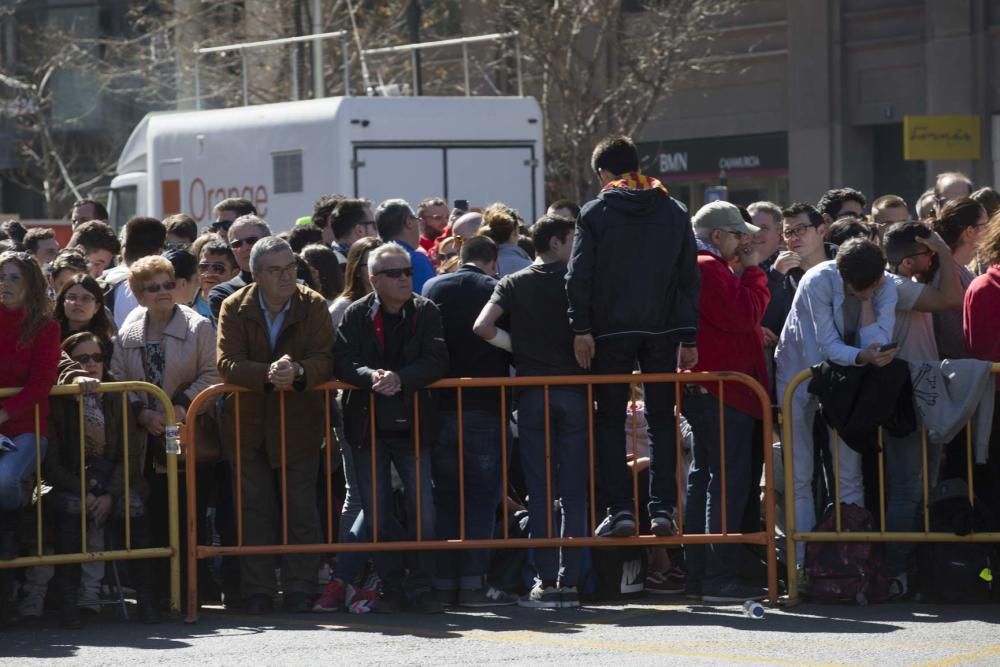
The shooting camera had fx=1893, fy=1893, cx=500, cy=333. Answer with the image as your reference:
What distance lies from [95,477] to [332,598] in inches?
50.8

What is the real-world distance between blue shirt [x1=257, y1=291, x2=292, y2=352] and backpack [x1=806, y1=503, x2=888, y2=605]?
2.79 m

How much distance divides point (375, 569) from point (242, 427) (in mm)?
960

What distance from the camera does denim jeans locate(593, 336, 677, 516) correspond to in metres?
9.24

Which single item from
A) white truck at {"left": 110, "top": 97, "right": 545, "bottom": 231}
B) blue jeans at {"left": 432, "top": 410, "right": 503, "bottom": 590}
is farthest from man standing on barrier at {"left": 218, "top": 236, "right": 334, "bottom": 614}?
white truck at {"left": 110, "top": 97, "right": 545, "bottom": 231}

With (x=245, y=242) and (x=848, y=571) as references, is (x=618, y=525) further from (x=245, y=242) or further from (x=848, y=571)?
(x=245, y=242)

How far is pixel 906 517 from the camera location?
30.1ft

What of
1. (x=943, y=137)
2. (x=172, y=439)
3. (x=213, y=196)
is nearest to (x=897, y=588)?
(x=172, y=439)

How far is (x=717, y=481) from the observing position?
934 centimetres

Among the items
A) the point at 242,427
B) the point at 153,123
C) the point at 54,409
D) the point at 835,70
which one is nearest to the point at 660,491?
the point at 242,427

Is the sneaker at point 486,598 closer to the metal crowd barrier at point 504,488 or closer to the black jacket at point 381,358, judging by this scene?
the metal crowd barrier at point 504,488

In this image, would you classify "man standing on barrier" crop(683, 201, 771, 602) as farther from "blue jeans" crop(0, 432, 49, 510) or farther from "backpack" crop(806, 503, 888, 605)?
"blue jeans" crop(0, 432, 49, 510)

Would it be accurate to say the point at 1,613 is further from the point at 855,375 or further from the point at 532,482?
the point at 855,375

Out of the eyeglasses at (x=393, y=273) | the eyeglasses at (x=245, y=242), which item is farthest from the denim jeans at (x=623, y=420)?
the eyeglasses at (x=245, y=242)

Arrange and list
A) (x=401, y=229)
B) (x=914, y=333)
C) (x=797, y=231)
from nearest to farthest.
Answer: (x=914, y=333) < (x=797, y=231) < (x=401, y=229)
